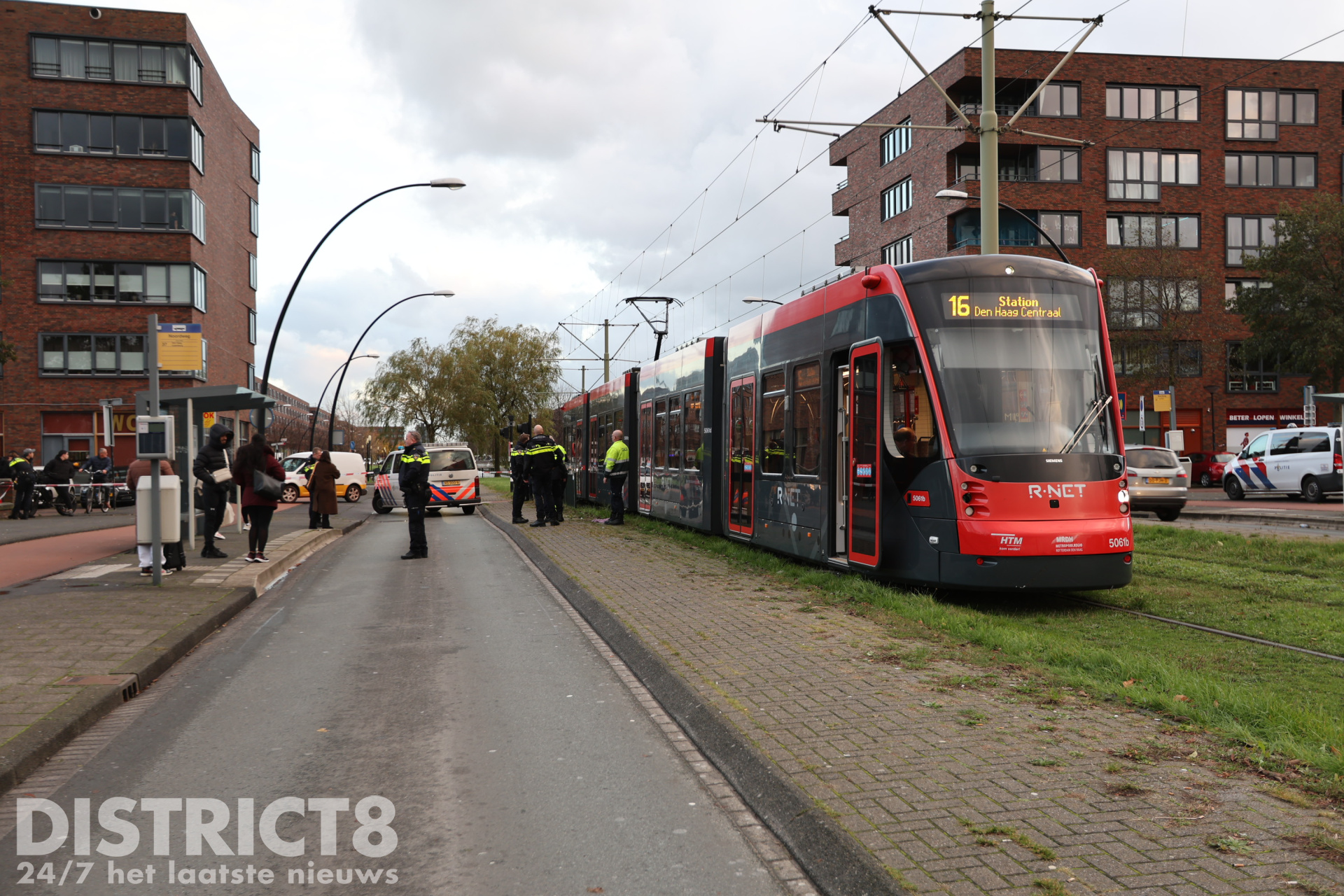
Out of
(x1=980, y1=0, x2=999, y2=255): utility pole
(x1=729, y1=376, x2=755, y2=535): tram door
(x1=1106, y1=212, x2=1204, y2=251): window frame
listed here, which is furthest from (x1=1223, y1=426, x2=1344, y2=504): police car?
(x1=729, y1=376, x2=755, y2=535): tram door

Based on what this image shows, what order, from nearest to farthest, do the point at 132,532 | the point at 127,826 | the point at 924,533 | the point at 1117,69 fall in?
the point at 127,826, the point at 924,533, the point at 132,532, the point at 1117,69

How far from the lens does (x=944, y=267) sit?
9.91m

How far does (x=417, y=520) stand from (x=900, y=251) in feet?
127

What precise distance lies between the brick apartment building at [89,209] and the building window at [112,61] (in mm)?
52

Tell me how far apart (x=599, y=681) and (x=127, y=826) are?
10.3ft

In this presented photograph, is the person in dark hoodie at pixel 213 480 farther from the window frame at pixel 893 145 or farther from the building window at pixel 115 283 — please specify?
the window frame at pixel 893 145

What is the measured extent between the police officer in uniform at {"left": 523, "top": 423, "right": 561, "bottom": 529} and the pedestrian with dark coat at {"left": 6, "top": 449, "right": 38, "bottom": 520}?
13749 mm

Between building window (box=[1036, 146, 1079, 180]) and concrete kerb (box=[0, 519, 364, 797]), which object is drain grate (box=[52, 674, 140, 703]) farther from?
building window (box=[1036, 146, 1079, 180])

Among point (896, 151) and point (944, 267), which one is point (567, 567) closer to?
point (944, 267)

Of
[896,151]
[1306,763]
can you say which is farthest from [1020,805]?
[896,151]

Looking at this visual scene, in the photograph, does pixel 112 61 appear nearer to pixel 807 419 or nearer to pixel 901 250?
pixel 901 250

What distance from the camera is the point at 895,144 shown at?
50.3 m

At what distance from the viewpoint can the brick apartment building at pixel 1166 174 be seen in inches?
1801

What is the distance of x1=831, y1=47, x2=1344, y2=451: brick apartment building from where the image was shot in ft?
150
